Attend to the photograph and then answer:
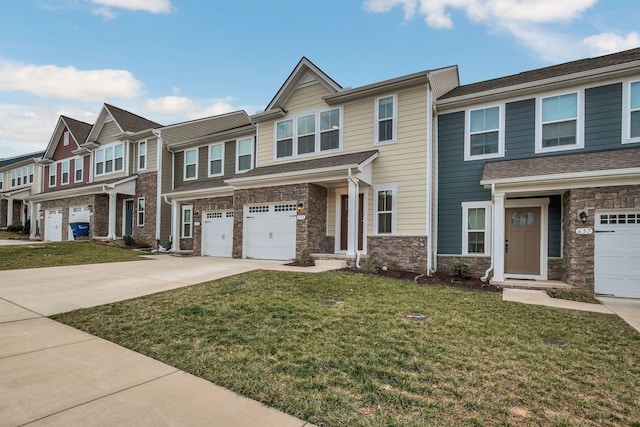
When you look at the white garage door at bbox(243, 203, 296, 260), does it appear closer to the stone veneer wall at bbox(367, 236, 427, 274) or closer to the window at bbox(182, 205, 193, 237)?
the stone veneer wall at bbox(367, 236, 427, 274)

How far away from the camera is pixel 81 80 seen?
2281 cm

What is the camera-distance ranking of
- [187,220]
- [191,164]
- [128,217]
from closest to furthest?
A: [187,220] < [191,164] < [128,217]

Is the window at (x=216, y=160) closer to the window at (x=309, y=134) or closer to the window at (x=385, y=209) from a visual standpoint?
the window at (x=309, y=134)

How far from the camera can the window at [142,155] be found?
1878 centimetres

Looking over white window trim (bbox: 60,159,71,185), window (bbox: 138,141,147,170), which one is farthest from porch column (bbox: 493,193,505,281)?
white window trim (bbox: 60,159,71,185)

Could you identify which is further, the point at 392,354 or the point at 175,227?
the point at 175,227

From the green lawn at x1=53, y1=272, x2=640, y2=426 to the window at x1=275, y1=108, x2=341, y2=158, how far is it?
733 cm

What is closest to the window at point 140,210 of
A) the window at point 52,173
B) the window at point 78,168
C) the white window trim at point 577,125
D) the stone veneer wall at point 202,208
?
the stone veneer wall at point 202,208

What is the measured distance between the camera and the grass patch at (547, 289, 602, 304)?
768 cm

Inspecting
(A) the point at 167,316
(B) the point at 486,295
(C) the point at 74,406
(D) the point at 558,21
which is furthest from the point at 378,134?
(C) the point at 74,406

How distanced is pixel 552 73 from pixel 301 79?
8562 millimetres

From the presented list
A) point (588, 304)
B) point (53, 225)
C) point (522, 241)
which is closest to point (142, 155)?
point (53, 225)

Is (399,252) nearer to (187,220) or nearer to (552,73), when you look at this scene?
(552,73)

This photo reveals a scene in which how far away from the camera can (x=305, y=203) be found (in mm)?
11695
